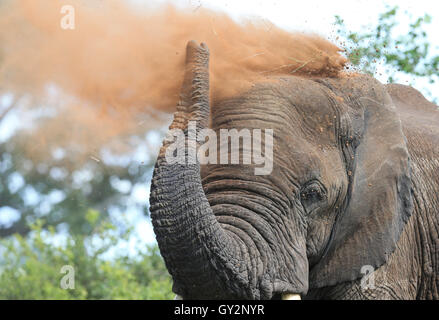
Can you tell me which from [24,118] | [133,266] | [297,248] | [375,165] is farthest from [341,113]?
[133,266]

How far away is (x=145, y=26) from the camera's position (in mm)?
3723

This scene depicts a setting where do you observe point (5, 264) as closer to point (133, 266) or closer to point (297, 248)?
point (133, 266)

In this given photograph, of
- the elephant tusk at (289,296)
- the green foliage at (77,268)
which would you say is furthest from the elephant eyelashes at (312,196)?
the green foliage at (77,268)

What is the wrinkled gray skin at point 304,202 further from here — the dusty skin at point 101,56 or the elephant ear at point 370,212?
the dusty skin at point 101,56

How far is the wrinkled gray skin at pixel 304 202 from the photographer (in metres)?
3.07

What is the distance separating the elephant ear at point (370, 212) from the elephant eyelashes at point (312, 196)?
10.8 inches

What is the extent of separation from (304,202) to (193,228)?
1057 millimetres

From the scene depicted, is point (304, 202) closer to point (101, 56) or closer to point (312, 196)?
point (312, 196)

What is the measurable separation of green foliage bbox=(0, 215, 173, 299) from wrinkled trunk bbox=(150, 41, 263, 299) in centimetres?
547

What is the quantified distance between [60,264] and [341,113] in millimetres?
6510

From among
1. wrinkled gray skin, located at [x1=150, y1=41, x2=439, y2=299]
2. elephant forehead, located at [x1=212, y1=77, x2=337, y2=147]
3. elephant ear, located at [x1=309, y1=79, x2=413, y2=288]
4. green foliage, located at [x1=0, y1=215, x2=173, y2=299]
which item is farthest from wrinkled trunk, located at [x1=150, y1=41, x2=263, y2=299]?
green foliage, located at [x1=0, y1=215, x2=173, y2=299]

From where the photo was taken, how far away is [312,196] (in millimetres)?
3859

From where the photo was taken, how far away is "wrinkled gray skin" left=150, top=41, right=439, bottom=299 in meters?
3.07

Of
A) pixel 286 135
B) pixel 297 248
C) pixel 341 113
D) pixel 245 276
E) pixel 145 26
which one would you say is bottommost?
pixel 245 276
